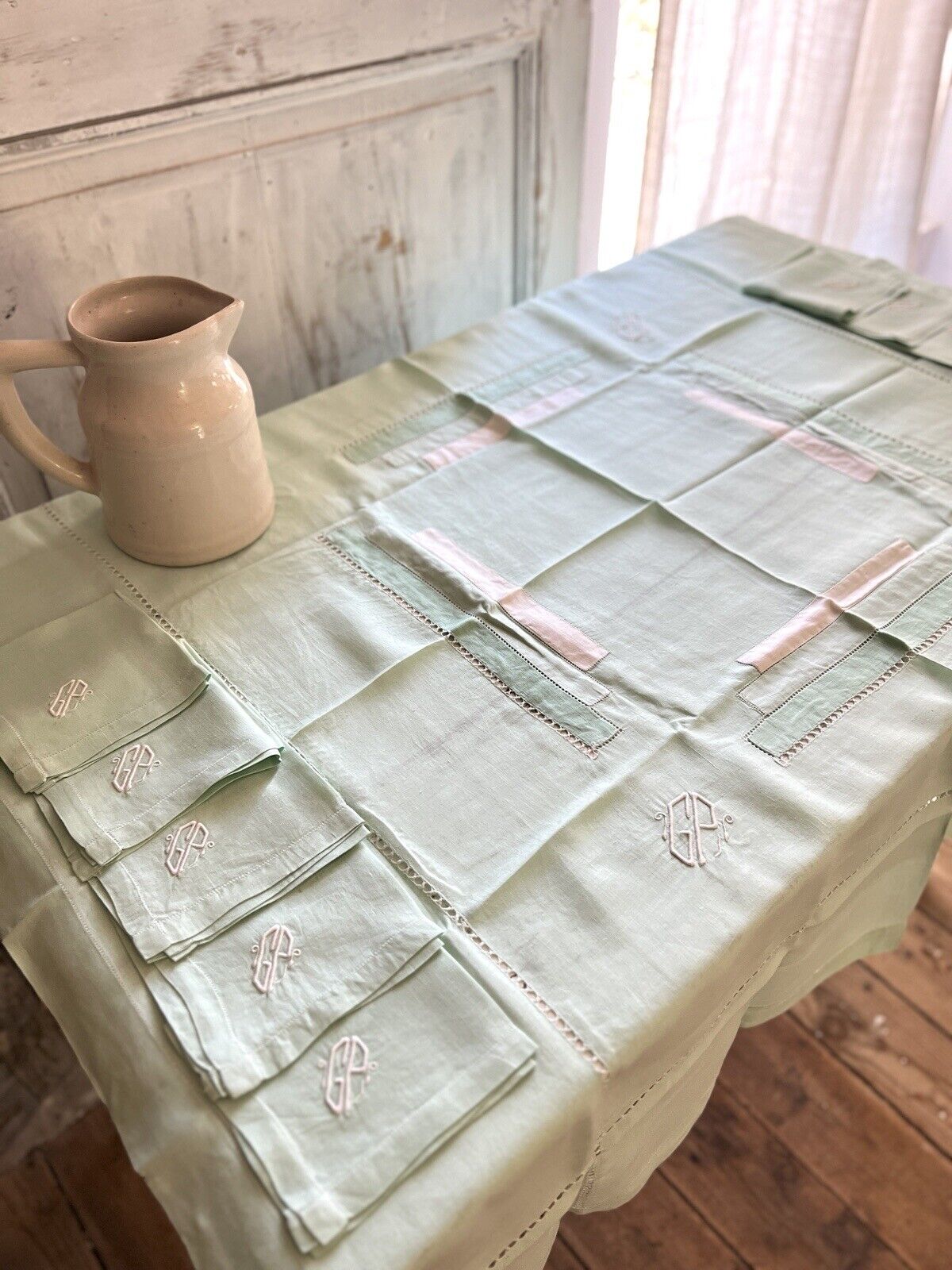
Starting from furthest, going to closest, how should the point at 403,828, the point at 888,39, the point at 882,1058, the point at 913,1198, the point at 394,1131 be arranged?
the point at 888,39, the point at 882,1058, the point at 913,1198, the point at 403,828, the point at 394,1131

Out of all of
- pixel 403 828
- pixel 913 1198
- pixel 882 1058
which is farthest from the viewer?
pixel 882 1058

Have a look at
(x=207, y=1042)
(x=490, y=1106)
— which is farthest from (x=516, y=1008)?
(x=207, y=1042)

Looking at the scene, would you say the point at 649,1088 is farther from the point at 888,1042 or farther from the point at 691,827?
the point at 888,1042

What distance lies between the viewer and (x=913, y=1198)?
1.07 meters

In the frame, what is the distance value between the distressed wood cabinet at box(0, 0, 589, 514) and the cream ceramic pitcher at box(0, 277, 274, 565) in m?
0.23

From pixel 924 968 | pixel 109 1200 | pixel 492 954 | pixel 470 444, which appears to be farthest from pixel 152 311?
pixel 924 968

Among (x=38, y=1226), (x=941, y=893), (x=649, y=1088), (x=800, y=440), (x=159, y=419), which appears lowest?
(x=38, y=1226)

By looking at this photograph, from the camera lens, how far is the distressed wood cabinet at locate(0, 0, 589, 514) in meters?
0.87

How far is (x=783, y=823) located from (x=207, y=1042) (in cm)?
37

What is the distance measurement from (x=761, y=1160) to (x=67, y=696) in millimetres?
923

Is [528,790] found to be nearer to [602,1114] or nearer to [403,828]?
[403,828]

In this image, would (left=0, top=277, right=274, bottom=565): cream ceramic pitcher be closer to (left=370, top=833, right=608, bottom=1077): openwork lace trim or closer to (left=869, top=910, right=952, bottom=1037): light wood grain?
(left=370, top=833, right=608, bottom=1077): openwork lace trim

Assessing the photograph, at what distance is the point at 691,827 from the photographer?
2.03 ft

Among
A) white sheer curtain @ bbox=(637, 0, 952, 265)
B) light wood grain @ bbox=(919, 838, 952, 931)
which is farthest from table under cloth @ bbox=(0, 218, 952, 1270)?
white sheer curtain @ bbox=(637, 0, 952, 265)
